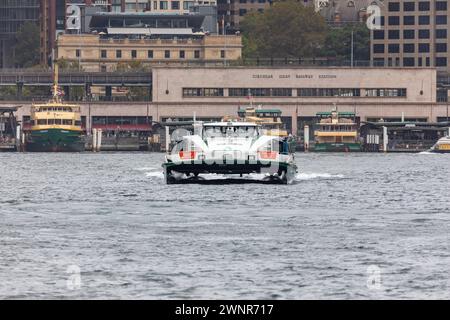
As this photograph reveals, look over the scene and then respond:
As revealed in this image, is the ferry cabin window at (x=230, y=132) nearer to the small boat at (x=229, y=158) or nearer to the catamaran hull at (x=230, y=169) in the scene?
the small boat at (x=229, y=158)

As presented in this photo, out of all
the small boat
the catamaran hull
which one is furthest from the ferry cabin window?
the catamaran hull

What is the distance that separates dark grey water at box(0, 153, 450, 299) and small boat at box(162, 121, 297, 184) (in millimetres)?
2773

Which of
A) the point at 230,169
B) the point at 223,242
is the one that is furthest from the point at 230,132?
the point at 223,242

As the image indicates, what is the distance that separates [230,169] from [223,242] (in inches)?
1641

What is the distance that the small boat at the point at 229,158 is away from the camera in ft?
332

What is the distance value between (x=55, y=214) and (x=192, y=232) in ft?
37.7

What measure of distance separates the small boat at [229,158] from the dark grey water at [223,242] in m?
2.77

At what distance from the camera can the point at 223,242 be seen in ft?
197

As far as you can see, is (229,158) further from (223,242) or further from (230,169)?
(223,242)

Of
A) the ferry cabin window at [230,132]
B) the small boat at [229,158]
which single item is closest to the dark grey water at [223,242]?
the small boat at [229,158]

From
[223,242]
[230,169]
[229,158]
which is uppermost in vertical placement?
[229,158]

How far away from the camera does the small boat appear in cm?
10131
